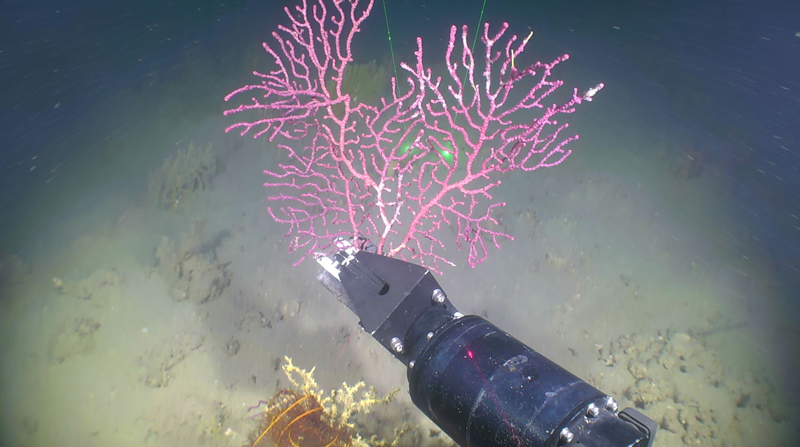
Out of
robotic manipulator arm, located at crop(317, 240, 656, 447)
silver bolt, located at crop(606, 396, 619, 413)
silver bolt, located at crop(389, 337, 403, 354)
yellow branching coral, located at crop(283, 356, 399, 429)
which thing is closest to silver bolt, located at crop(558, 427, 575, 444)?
robotic manipulator arm, located at crop(317, 240, 656, 447)

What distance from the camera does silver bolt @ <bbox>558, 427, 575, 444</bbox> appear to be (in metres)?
1.33

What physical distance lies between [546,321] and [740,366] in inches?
103

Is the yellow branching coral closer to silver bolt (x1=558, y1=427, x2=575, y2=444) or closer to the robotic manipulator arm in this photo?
the robotic manipulator arm

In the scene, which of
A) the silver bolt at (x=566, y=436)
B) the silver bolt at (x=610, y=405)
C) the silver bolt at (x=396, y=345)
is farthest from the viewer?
the silver bolt at (x=396, y=345)

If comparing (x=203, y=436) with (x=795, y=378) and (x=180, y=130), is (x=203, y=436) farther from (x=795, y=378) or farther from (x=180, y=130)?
(x=795, y=378)

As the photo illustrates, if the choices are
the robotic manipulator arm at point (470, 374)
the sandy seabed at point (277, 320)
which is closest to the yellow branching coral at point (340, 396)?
the sandy seabed at point (277, 320)

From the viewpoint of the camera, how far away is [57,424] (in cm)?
348

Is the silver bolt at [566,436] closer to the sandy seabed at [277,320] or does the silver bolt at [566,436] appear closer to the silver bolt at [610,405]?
the silver bolt at [610,405]

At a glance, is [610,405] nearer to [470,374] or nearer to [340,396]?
[470,374]

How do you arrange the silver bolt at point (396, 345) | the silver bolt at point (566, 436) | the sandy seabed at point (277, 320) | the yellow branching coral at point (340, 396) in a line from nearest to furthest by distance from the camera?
1. the silver bolt at point (566, 436)
2. the silver bolt at point (396, 345)
3. the yellow branching coral at point (340, 396)
4. the sandy seabed at point (277, 320)

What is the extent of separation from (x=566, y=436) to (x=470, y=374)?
431 millimetres

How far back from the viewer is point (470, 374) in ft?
5.33

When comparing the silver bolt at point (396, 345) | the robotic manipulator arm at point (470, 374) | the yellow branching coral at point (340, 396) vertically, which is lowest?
the yellow branching coral at point (340, 396)

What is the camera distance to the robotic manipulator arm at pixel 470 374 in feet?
4.49
